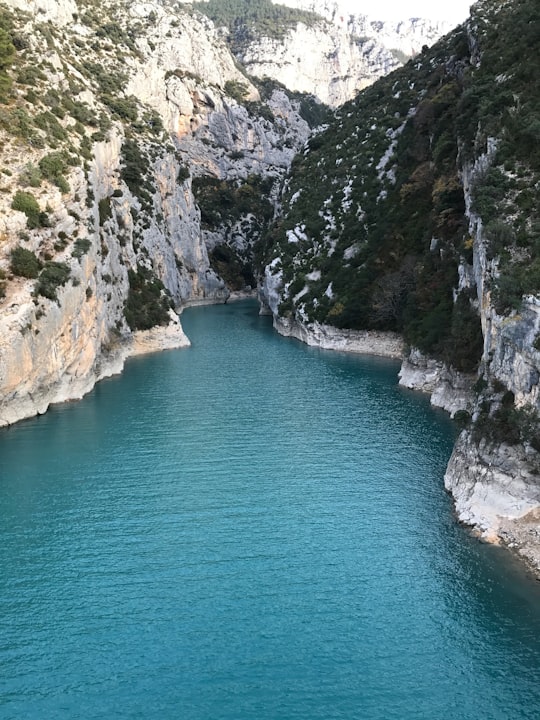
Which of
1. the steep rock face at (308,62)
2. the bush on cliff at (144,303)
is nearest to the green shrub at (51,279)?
the bush on cliff at (144,303)

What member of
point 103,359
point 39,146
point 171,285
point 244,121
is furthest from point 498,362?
point 244,121

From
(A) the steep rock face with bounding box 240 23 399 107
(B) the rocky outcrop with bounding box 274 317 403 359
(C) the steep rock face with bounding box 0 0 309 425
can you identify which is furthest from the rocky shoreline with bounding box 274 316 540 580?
(A) the steep rock face with bounding box 240 23 399 107

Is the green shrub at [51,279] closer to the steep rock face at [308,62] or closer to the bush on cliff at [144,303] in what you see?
the bush on cliff at [144,303]

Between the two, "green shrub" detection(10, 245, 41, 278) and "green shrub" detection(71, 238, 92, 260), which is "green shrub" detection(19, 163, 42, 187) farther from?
"green shrub" detection(10, 245, 41, 278)

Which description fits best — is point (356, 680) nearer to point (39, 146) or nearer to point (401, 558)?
point (401, 558)

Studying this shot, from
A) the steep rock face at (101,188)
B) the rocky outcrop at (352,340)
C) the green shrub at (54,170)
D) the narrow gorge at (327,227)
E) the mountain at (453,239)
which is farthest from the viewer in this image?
the rocky outcrop at (352,340)
